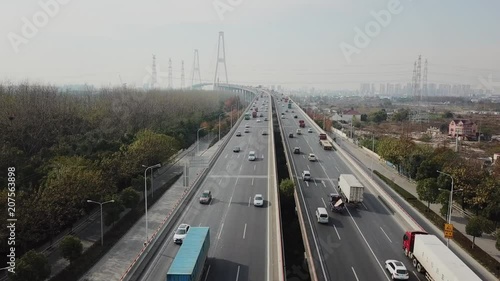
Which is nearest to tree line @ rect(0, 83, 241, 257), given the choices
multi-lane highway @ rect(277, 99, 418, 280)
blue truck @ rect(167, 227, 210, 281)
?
blue truck @ rect(167, 227, 210, 281)

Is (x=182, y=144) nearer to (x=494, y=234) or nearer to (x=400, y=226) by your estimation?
(x=400, y=226)

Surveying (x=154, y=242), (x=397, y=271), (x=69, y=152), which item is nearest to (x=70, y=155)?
(x=69, y=152)

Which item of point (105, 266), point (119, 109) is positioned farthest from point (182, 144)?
point (105, 266)

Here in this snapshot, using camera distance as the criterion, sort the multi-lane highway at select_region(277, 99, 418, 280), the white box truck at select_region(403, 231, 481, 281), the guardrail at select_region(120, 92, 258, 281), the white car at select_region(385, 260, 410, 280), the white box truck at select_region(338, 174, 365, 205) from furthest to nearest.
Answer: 1. the white box truck at select_region(338, 174, 365, 205)
2. the multi-lane highway at select_region(277, 99, 418, 280)
3. the white car at select_region(385, 260, 410, 280)
4. the guardrail at select_region(120, 92, 258, 281)
5. the white box truck at select_region(403, 231, 481, 281)

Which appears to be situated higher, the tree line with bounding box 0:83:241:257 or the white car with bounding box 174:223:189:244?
the tree line with bounding box 0:83:241:257

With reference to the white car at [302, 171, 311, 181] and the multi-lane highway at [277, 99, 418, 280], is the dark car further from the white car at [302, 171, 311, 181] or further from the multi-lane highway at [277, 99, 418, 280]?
the white car at [302, 171, 311, 181]

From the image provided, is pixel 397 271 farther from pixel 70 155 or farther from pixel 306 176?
pixel 70 155

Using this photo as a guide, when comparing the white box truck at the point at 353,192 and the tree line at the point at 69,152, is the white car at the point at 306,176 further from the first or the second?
the tree line at the point at 69,152
